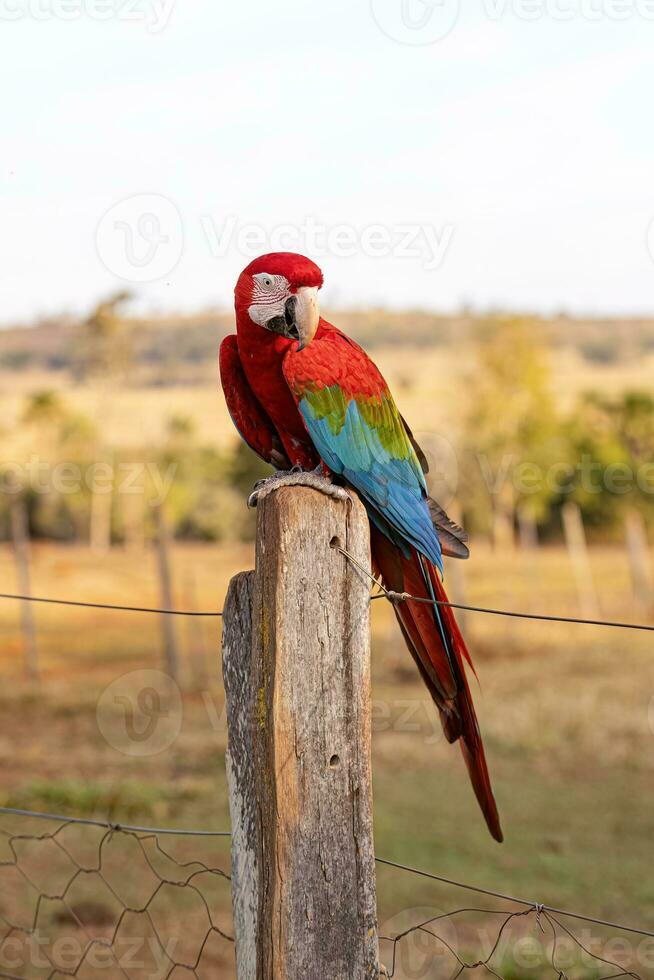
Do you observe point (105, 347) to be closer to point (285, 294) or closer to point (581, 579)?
point (581, 579)

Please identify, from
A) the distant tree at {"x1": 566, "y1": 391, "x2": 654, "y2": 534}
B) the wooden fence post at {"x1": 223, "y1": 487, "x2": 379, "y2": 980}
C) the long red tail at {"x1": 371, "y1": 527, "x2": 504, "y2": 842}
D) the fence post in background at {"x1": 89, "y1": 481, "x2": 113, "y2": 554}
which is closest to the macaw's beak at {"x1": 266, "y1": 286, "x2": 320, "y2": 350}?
the long red tail at {"x1": 371, "y1": 527, "x2": 504, "y2": 842}

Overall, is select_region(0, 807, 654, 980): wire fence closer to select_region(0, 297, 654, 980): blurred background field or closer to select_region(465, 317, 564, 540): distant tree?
select_region(0, 297, 654, 980): blurred background field

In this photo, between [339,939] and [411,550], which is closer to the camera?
[339,939]

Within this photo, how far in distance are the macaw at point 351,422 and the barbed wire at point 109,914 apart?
259cm

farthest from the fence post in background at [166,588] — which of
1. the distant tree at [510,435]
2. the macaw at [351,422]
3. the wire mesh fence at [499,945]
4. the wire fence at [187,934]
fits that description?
the macaw at [351,422]

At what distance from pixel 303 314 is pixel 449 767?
6.95 meters

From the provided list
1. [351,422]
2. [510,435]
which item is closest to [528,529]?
[510,435]

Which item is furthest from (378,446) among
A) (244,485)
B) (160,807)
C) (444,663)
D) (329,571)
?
(244,485)

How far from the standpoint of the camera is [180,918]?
558 cm

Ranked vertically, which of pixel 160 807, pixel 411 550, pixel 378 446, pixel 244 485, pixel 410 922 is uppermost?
pixel 244 485

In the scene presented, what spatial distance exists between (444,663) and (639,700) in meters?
8.91

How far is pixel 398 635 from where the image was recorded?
43.3 ft

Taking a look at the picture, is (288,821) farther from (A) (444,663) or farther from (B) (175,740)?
(B) (175,740)

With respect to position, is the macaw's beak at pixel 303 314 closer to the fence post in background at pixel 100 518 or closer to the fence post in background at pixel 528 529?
the fence post in background at pixel 528 529
